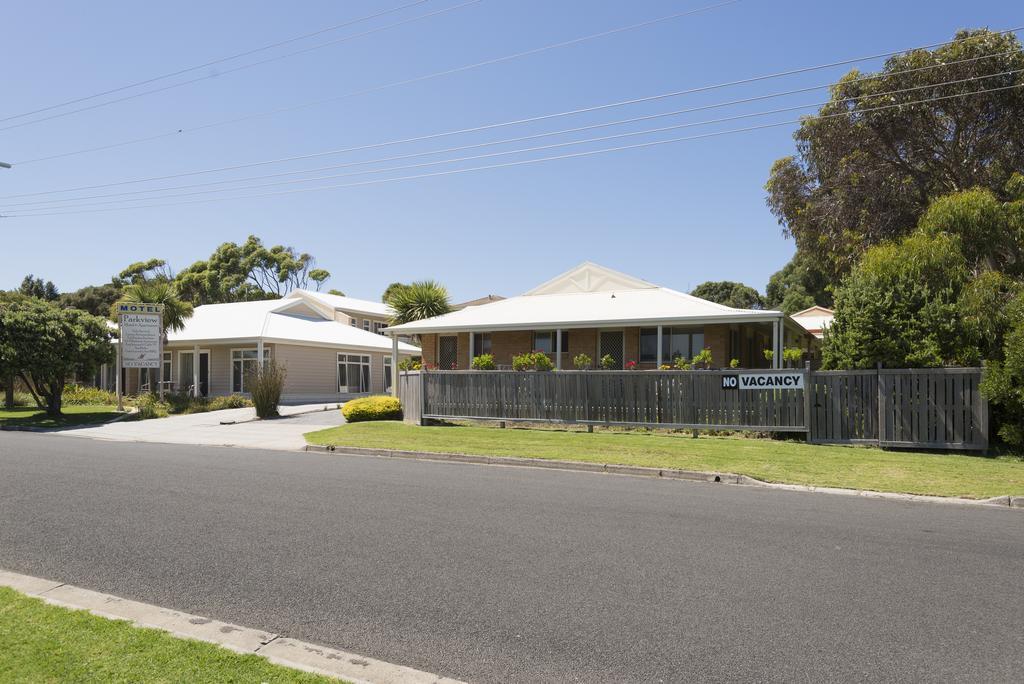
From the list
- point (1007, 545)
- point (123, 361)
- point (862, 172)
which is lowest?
point (1007, 545)

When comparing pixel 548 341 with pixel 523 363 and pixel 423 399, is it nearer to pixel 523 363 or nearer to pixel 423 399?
pixel 523 363

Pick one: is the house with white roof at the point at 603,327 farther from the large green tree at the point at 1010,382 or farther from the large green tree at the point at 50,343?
the large green tree at the point at 50,343

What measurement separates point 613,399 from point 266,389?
12.7m

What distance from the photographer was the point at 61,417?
25.2 m

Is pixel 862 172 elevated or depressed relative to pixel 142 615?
elevated

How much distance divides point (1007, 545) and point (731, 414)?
934cm

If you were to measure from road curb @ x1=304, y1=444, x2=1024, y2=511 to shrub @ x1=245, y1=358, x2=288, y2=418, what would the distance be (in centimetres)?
886

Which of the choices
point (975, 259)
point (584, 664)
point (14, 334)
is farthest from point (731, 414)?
point (14, 334)

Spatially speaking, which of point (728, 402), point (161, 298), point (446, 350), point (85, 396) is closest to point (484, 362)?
point (446, 350)

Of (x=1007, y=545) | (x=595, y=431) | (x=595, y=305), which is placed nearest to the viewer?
(x=1007, y=545)

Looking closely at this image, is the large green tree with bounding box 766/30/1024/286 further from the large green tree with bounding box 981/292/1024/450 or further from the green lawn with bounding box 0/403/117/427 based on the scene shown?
the green lawn with bounding box 0/403/117/427

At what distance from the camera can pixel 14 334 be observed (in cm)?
2352

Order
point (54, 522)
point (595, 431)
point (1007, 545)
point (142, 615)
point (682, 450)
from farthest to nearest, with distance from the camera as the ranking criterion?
point (595, 431) → point (682, 450) → point (54, 522) → point (1007, 545) → point (142, 615)

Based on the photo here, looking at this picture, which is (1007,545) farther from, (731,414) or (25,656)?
(731,414)
